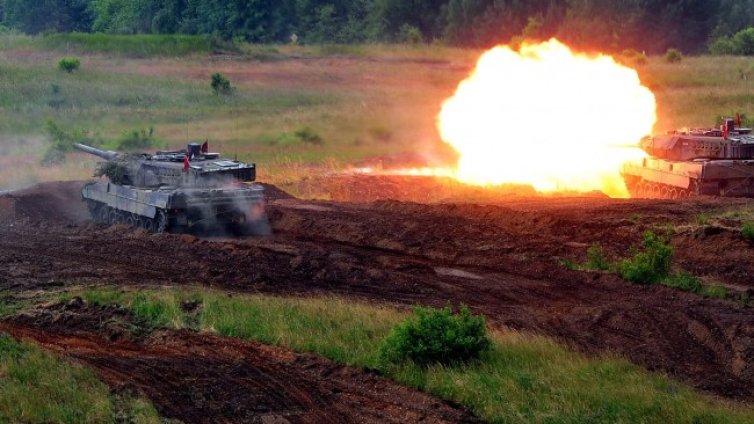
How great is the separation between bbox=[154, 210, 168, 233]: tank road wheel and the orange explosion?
12772 mm

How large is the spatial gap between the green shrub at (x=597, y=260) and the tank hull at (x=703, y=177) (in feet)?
30.7

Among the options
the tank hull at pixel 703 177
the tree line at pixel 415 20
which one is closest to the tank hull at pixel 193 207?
the tank hull at pixel 703 177

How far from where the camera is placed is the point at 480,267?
23.4m

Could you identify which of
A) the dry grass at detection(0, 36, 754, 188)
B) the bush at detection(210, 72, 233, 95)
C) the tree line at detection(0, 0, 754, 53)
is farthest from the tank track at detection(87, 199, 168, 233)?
the tree line at detection(0, 0, 754, 53)

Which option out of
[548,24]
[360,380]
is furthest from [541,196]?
[548,24]

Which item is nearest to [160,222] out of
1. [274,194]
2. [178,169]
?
[178,169]

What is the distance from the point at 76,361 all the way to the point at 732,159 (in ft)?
72.9

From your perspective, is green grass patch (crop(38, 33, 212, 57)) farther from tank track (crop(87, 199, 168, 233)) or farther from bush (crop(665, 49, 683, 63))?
tank track (crop(87, 199, 168, 233))

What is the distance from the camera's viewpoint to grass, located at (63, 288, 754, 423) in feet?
45.2

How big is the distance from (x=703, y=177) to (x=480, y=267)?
10.9 m

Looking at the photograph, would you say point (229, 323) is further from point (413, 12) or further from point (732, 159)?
point (413, 12)

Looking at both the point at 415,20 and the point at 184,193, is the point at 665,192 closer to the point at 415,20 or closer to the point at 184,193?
the point at 184,193

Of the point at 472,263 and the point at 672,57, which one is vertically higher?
the point at 672,57

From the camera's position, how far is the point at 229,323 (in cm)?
1788
